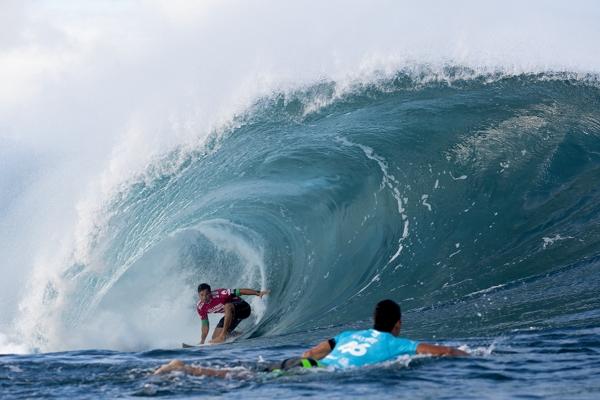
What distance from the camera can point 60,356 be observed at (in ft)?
32.8

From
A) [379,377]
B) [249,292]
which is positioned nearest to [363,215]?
[249,292]

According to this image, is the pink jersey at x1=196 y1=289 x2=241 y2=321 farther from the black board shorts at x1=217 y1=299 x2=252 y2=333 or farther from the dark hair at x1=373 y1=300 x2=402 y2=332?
the dark hair at x1=373 y1=300 x2=402 y2=332

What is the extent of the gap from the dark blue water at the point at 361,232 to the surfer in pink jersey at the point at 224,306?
372 millimetres

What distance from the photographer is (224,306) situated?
1470 cm

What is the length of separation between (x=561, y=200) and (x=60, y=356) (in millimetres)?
9078

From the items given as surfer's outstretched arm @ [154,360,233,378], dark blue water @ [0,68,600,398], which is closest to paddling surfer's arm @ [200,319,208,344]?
dark blue water @ [0,68,600,398]

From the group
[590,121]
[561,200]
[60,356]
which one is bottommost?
[60,356]

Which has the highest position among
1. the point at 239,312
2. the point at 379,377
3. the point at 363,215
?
the point at 363,215

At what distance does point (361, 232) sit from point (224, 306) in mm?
2773

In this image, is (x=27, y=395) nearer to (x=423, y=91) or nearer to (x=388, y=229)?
(x=388, y=229)

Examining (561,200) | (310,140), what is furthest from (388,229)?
(310,140)

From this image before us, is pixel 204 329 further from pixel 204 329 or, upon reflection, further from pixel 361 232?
pixel 361 232

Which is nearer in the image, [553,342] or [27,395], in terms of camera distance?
[27,395]

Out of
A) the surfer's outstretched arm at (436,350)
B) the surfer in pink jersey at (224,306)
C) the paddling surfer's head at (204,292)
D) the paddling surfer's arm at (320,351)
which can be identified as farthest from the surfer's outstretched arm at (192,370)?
the paddling surfer's head at (204,292)
